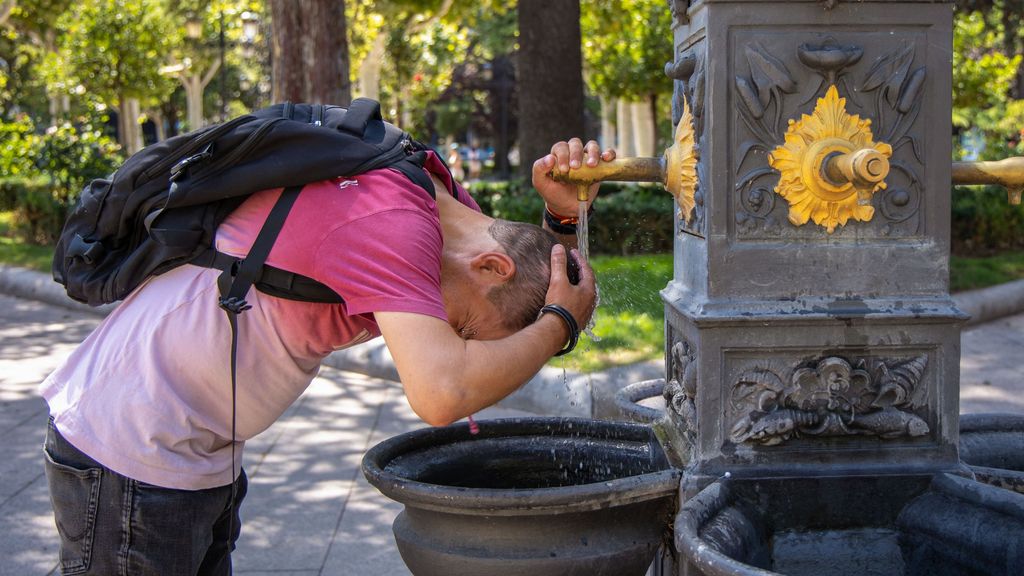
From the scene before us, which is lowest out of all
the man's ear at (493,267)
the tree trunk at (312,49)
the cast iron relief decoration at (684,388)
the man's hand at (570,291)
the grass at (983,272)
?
the grass at (983,272)

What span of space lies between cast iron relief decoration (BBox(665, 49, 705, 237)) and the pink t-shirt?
1.87 feet

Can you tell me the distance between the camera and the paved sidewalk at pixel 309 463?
13.2 feet

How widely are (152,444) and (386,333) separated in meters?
0.53

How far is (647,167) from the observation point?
234cm

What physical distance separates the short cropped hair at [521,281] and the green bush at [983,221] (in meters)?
9.84

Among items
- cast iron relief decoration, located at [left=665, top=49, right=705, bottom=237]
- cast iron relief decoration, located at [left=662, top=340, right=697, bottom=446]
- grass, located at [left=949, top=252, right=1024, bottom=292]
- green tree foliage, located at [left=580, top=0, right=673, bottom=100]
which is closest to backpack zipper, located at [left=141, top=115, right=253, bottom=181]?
cast iron relief decoration, located at [left=665, top=49, right=705, bottom=237]

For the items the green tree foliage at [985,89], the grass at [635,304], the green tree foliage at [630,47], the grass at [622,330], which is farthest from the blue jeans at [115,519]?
the green tree foliage at [630,47]

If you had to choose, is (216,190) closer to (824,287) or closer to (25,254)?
(824,287)

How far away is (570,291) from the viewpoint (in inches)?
78.5

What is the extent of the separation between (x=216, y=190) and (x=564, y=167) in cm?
71

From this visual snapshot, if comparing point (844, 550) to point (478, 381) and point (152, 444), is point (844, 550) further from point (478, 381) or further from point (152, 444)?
point (152, 444)

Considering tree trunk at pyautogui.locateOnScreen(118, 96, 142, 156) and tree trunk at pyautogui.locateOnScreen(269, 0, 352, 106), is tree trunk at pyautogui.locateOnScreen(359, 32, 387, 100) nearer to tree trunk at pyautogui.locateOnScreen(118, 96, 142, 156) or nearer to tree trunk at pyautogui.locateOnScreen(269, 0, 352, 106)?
tree trunk at pyautogui.locateOnScreen(118, 96, 142, 156)

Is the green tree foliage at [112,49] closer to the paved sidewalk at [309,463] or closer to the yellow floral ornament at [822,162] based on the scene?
the paved sidewalk at [309,463]

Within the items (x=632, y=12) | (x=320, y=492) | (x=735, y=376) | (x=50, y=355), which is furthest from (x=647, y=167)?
(x=632, y=12)
